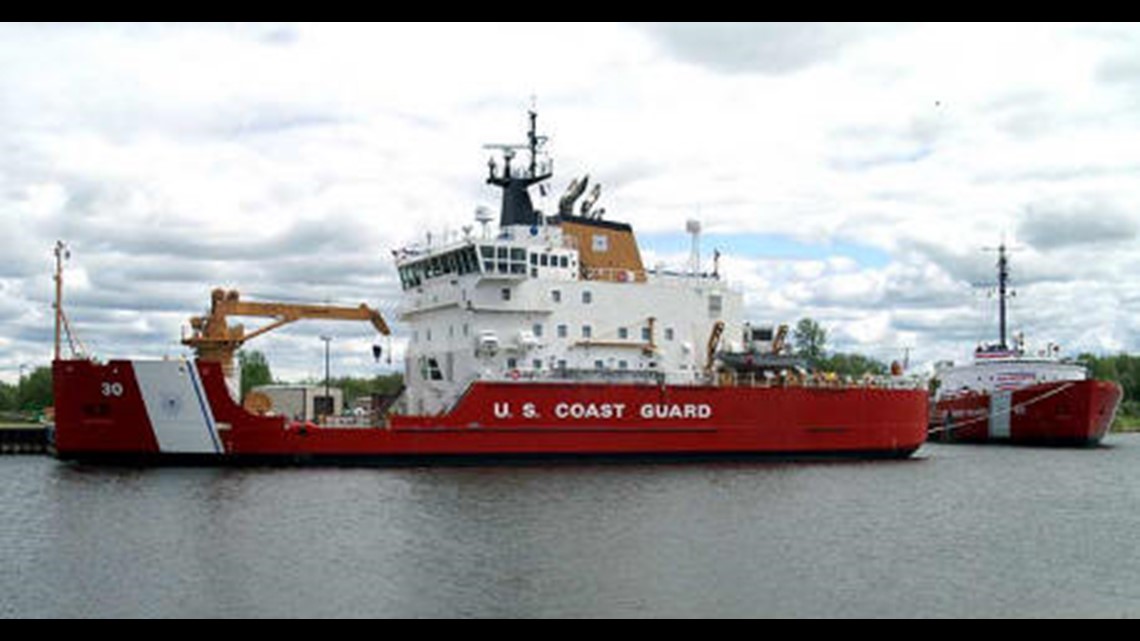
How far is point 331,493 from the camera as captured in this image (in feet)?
76.6

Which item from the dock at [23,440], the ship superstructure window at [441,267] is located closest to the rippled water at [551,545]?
the ship superstructure window at [441,267]

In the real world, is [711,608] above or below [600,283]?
below

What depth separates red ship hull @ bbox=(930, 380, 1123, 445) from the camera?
47.3 meters

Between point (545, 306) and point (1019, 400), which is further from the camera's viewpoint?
point (1019, 400)

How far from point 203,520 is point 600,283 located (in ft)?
48.7

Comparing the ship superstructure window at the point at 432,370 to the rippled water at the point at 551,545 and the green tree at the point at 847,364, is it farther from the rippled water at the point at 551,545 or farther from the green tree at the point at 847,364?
the green tree at the point at 847,364

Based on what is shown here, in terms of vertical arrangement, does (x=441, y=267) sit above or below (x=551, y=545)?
above

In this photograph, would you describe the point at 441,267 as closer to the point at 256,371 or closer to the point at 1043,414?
the point at 1043,414

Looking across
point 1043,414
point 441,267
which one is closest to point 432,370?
point 441,267

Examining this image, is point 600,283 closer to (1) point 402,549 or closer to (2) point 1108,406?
(1) point 402,549

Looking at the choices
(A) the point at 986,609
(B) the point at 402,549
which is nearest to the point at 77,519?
(B) the point at 402,549

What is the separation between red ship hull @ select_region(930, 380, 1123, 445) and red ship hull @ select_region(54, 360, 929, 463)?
1833cm

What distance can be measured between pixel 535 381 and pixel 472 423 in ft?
6.38

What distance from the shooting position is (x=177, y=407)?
2741 cm
